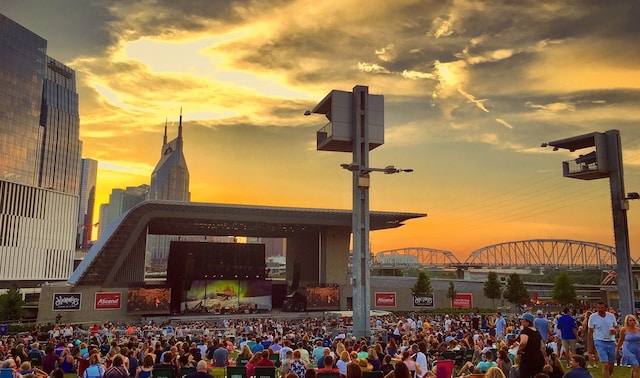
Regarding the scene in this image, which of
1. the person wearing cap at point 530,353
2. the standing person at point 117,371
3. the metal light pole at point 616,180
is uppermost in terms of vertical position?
the metal light pole at point 616,180

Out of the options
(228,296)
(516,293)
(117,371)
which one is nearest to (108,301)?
(228,296)

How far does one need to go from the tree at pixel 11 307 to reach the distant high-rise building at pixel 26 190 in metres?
65.9

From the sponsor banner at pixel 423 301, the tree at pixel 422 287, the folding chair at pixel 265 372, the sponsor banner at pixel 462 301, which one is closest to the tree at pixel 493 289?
the sponsor banner at pixel 462 301

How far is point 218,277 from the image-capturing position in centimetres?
5247

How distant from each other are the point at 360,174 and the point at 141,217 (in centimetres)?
3333

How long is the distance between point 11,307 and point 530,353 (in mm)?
49062

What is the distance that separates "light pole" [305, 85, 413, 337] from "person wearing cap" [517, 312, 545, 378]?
12.8 metres

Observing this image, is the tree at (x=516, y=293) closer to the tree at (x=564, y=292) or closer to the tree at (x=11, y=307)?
the tree at (x=564, y=292)

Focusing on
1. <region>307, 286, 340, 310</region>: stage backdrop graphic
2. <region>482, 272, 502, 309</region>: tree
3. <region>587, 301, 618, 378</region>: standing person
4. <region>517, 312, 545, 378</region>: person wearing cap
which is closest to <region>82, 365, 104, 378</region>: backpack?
<region>517, 312, 545, 378</region>: person wearing cap

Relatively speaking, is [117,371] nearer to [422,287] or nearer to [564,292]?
[422,287]

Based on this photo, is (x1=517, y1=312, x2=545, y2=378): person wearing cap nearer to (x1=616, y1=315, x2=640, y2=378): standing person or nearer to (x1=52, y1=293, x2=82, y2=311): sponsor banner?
(x1=616, y1=315, x2=640, y2=378): standing person

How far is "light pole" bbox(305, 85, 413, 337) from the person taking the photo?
21391mm

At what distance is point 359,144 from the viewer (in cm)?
2231

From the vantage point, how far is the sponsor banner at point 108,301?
44938 mm
